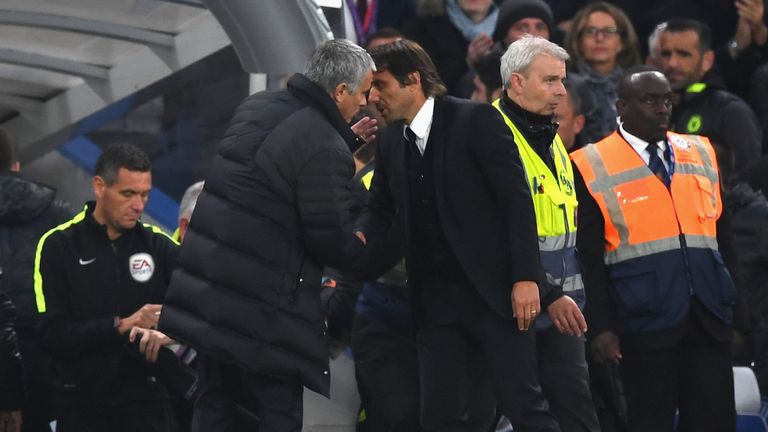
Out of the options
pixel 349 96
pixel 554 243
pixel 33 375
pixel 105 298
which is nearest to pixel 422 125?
pixel 349 96

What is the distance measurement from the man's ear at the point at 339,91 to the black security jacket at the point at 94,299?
161 centimetres

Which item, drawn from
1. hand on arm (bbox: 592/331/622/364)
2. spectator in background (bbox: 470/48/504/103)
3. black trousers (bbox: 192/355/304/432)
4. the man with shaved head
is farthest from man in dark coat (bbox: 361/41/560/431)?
spectator in background (bbox: 470/48/504/103)

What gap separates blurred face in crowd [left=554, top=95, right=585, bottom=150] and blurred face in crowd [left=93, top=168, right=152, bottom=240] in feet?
7.43

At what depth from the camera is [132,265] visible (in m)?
7.77

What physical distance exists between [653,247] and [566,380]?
3.56ft

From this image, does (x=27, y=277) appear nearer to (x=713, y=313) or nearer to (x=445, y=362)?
(x=445, y=362)

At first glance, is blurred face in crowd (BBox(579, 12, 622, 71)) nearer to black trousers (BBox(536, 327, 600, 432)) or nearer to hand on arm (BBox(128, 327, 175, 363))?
black trousers (BBox(536, 327, 600, 432))

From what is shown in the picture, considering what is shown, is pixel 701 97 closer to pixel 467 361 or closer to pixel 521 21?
pixel 521 21

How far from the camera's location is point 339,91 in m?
6.62

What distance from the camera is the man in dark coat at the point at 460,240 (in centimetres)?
653

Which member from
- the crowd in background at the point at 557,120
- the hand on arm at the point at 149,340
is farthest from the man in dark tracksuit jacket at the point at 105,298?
the crowd in background at the point at 557,120

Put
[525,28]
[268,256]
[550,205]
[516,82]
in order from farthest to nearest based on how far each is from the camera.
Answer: [525,28] → [516,82] → [550,205] → [268,256]

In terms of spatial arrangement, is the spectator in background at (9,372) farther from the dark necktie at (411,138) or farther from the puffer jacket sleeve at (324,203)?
the dark necktie at (411,138)

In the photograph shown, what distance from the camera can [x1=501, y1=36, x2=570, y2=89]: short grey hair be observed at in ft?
22.9
